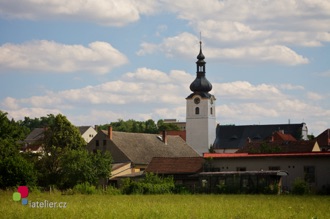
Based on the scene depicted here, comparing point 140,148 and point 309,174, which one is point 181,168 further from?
point 140,148

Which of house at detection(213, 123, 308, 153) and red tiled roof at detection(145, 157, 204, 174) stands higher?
house at detection(213, 123, 308, 153)

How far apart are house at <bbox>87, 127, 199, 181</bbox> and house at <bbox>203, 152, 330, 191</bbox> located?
19.5 meters

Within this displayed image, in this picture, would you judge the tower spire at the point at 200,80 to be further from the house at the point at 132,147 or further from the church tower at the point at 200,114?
the house at the point at 132,147

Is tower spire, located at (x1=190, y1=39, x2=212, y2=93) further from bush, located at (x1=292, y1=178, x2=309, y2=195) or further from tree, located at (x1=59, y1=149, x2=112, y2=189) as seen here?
bush, located at (x1=292, y1=178, x2=309, y2=195)

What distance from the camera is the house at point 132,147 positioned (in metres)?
75.8

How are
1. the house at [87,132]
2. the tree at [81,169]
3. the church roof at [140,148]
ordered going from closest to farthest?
the tree at [81,169] → the church roof at [140,148] → the house at [87,132]

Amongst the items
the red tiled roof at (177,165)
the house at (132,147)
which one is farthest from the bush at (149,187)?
the house at (132,147)

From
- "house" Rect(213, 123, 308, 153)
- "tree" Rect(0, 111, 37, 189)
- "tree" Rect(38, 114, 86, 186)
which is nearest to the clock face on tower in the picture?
"house" Rect(213, 123, 308, 153)

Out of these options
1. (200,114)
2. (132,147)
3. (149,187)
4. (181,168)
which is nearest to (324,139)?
(200,114)

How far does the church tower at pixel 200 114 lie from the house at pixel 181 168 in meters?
67.5

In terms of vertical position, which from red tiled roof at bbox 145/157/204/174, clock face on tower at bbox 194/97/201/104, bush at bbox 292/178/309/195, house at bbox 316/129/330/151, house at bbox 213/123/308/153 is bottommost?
bush at bbox 292/178/309/195

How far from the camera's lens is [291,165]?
52.0 m

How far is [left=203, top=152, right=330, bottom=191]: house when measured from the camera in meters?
50.7

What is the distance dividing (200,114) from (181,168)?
234 ft
